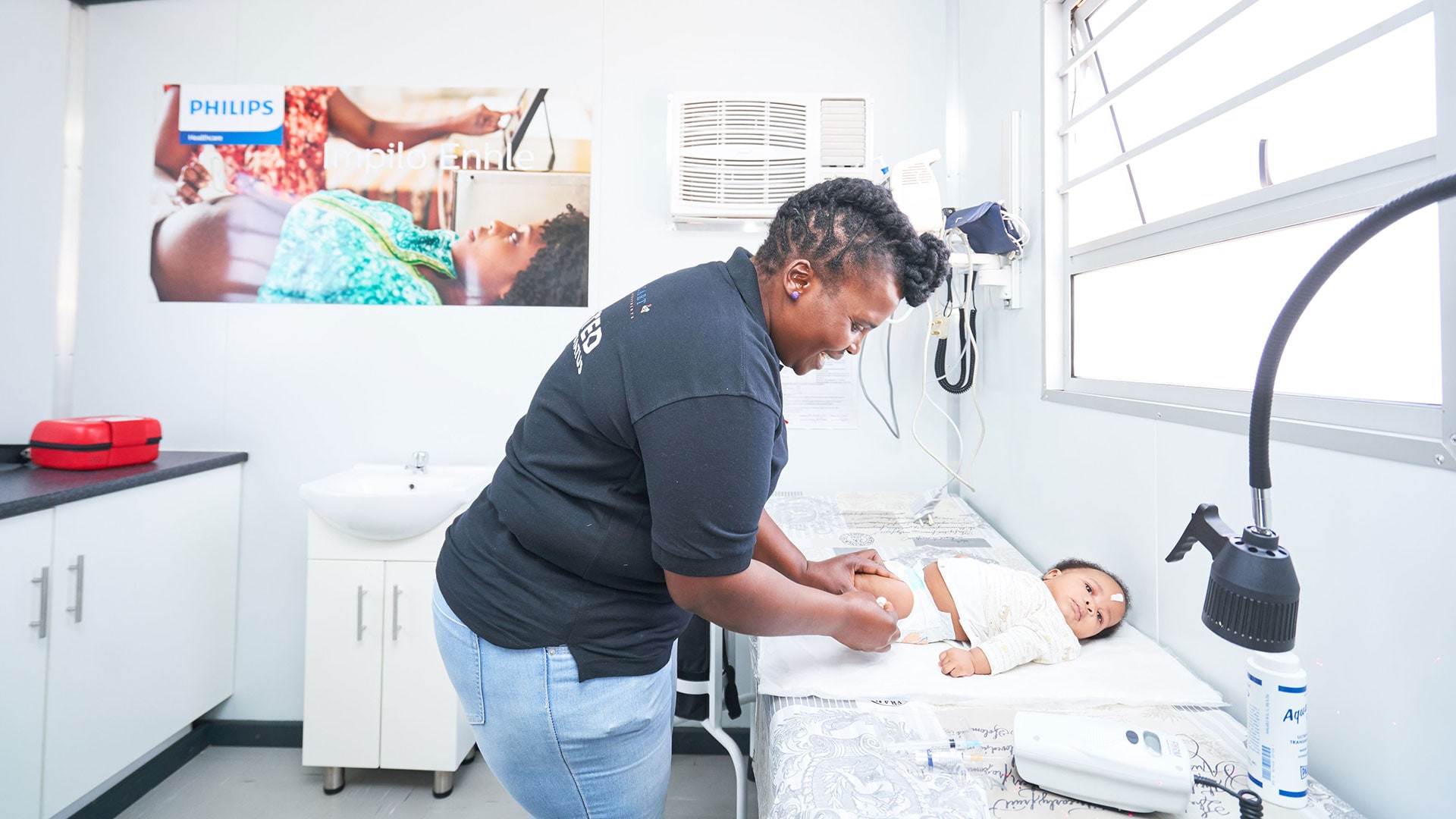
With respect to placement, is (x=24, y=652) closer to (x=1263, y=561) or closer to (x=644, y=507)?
(x=644, y=507)

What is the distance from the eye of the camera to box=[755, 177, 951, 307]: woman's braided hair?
0.88 meters

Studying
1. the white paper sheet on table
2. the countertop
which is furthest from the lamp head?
the countertop

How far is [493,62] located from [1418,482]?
270 cm

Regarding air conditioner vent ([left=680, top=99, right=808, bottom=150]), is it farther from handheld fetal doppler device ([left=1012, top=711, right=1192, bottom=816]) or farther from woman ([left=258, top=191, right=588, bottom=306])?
handheld fetal doppler device ([left=1012, top=711, right=1192, bottom=816])

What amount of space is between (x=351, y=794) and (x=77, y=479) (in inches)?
47.4

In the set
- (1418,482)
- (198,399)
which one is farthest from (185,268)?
(1418,482)

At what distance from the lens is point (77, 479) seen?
1.84m

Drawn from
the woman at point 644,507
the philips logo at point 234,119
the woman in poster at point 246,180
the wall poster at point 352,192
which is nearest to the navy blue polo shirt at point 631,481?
the woman at point 644,507

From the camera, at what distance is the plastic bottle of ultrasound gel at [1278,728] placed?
0.72 m

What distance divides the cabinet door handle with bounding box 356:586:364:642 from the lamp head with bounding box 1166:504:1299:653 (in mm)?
2150

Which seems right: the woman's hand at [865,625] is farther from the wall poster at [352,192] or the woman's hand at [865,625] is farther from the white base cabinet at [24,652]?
the white base cabinet at [24,652]

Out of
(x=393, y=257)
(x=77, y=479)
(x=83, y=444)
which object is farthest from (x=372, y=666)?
(x=393, y=257)

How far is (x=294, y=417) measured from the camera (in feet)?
7.94

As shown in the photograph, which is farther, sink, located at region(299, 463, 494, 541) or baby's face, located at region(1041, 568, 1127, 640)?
sink, located at region(299, 463, 494, 541)
